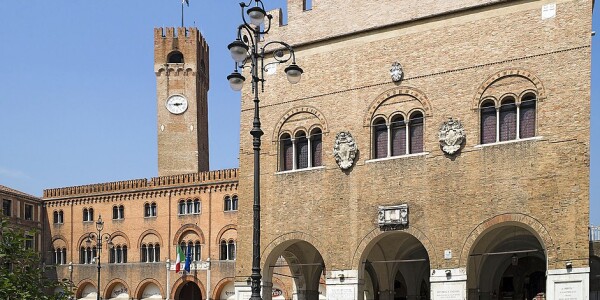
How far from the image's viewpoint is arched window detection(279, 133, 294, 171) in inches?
A: 794

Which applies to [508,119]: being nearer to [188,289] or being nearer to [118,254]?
[188,289]

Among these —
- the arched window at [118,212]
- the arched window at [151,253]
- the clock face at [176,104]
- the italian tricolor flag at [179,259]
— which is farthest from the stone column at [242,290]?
the clock face at [176,104]

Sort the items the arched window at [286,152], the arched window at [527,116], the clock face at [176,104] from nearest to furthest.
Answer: the arched window at [527,116] < the arched window at [286,152] < the clock face at [176,104]

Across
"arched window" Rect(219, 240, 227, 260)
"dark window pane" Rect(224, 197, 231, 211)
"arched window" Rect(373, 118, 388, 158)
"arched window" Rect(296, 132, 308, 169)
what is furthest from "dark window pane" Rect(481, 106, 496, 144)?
"arched window" Rect(219, 240, 227, 260)

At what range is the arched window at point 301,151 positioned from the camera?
20.0m

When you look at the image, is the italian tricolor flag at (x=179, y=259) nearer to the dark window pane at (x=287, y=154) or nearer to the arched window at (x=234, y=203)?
the arched window at (x=234, y=203)

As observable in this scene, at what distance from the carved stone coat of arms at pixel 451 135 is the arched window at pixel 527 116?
136 cm

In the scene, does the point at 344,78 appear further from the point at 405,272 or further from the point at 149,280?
the point at 149,280

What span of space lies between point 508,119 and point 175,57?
33.9m

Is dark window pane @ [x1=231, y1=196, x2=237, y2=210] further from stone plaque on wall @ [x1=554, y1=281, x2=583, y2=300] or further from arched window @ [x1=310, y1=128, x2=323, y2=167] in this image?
stone plaque on wall @ [x1=554, y1=281, x2=583, y2=300]

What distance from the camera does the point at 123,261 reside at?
133ft

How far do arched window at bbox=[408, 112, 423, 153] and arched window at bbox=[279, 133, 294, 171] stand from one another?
3.52m

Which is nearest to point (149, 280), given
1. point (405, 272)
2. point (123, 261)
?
point (123, 261)

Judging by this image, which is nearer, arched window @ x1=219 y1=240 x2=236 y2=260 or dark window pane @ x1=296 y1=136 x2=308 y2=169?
dark window pane @ x1=296 y1=136 x2=308 y2=169
